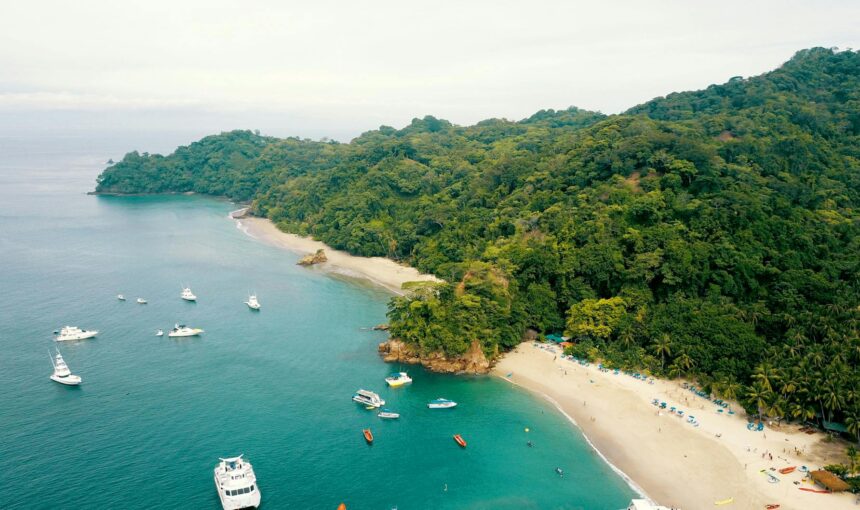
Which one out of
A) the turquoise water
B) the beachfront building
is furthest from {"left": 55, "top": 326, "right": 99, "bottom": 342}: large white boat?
the beachfront building

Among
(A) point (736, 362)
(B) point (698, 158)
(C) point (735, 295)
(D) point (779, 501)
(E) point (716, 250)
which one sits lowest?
(D) point (779, 501)

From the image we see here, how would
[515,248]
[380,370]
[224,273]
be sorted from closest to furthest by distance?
[380,370] < [515,248] < [224,273]

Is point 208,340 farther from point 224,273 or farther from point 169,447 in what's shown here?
point 224,273

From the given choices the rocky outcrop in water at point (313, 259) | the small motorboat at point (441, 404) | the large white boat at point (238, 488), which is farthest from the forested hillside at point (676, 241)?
the large white boat at point (238, 488)

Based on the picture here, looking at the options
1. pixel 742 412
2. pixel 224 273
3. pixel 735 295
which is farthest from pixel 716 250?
pixel 224 273

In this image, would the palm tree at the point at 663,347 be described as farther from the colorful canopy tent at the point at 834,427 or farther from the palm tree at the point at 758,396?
the colorful canopy tent at the point at 834,427

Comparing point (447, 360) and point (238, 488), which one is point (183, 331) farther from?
point (238, 488)
